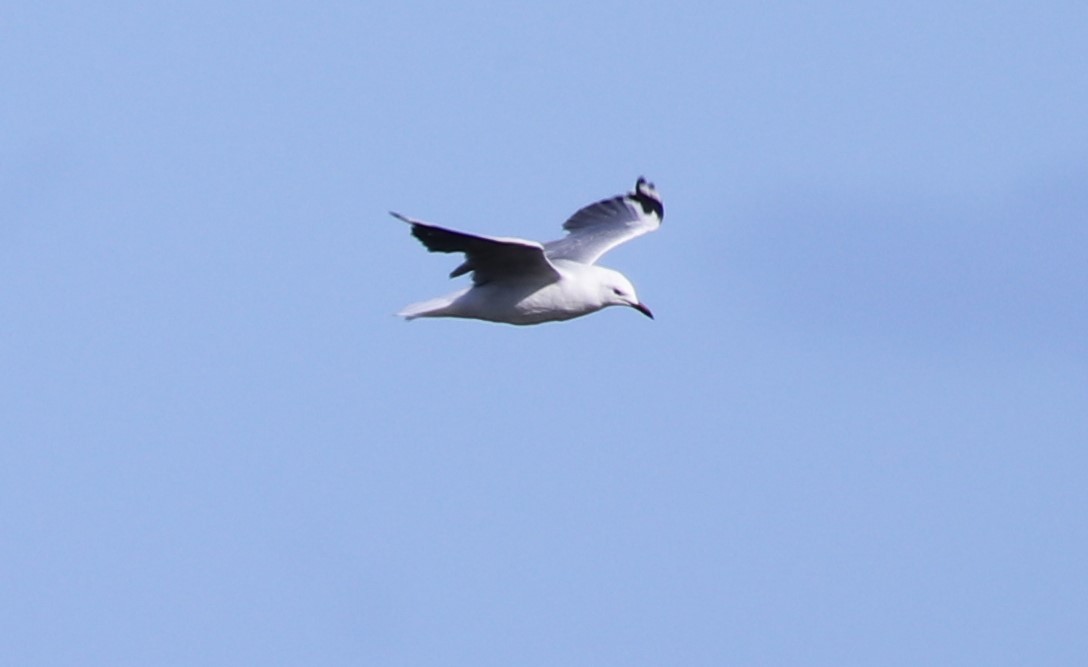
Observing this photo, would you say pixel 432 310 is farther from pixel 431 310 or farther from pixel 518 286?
pixel 518 286

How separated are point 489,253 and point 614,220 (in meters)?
4.48

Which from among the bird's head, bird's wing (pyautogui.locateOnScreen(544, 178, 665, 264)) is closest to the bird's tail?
the bird's head

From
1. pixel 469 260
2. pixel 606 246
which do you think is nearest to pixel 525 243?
pixel 469 260

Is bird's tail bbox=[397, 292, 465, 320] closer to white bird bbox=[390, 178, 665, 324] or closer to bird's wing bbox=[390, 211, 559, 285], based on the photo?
white bird bbox=[390, 178, 665, 324]

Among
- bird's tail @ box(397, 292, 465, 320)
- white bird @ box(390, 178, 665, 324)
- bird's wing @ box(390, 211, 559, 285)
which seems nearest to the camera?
bird's wing @ box(390, 211, 559, 285)

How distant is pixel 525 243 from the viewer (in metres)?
15.3

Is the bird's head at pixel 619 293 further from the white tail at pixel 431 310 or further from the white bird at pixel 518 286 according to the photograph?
the white tail at pixel 431 310

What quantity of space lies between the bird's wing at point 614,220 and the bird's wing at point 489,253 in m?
2.92

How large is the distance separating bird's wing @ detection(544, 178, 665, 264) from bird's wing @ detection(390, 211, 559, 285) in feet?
9.57

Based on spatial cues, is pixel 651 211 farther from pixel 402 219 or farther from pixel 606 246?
pixel 402 219

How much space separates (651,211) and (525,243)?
5137mm

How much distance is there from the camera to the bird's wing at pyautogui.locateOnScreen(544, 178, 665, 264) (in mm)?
19562

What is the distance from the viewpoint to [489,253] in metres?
15.9

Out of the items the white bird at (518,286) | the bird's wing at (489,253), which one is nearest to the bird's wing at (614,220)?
the white bird at (518,286)
